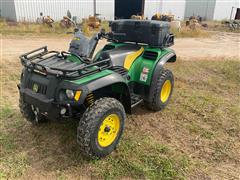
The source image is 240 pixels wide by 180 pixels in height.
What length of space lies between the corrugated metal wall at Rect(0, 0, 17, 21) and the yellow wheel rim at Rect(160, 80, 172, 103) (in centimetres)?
1557

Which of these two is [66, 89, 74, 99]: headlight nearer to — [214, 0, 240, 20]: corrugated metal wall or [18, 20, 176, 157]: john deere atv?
[18, 20, 176, 157]: john deere atv

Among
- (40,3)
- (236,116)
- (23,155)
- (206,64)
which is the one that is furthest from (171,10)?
(23,155)

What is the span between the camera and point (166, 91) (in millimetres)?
4371

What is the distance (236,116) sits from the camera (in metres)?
4.10

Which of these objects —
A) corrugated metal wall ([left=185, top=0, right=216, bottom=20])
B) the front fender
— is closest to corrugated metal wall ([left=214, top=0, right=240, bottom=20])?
corrugated metal wall ([left=185, top=0, right=216, bottom=20])

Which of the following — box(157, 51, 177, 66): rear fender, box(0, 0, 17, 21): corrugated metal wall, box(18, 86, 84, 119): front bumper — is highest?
box(0, 0, 17, 21): corrugated metal wall

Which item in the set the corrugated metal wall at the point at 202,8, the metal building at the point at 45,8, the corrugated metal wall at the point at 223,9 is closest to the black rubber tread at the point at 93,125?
the metal building at the point at 45,8

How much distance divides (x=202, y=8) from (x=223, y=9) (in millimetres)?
3188

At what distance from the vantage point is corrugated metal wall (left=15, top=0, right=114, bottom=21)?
16.8 m

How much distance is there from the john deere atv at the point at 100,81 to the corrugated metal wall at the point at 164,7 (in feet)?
76.1

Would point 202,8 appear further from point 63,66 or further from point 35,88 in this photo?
point 35,88

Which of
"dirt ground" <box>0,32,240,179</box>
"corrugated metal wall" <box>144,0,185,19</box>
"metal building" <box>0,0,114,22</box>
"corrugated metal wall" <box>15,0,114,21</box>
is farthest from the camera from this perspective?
"corrugated metal wall" <box>144,0,185,19</box>

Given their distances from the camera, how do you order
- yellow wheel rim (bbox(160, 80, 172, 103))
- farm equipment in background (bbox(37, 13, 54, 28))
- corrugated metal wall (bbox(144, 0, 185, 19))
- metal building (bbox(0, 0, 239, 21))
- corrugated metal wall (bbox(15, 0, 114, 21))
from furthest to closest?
corrugated metal wall (bbox(144, 0, 185, 19))
metal building (bbox(0, 0, 239, 21))
corrugated metal wall (bbox(15, 0, 114, 21))
farm equipment in background (bbox(37, 13, 54, 28))
yellow wheel rim (bbox(160, 80, 172, 103))

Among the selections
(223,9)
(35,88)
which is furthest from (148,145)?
(223,9)
